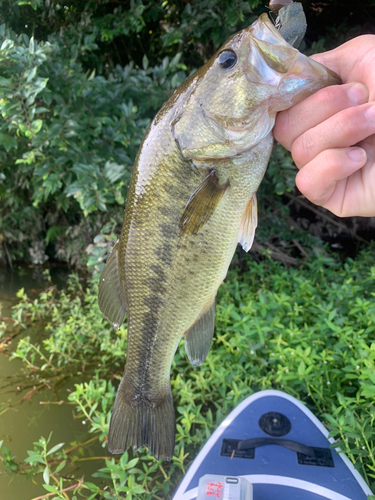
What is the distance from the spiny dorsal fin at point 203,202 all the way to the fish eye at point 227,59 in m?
0.29

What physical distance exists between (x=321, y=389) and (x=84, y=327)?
2.21m

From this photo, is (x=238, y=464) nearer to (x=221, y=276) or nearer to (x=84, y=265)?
(x=221, y=276)

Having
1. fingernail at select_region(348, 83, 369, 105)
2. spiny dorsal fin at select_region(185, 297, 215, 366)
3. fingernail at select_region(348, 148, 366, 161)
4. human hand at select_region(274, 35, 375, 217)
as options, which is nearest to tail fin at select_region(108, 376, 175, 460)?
spiny dorsal fin at select_region(185, 297, 215, 366)

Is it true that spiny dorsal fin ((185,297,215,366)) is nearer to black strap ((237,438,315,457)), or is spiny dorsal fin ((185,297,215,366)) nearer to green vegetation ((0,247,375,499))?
green vegetation ((0,247,375,499))

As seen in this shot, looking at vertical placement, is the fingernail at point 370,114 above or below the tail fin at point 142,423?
above

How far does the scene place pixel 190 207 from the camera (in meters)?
1.07

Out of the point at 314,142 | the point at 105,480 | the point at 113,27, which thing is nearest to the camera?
the point at 314,142

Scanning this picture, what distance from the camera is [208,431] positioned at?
2.00 m

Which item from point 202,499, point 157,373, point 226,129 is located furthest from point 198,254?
point 202,499

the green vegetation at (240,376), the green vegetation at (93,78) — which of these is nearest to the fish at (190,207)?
the green vegetation at (240,376)

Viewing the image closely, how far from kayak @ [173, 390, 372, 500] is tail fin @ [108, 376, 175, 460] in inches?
13.5

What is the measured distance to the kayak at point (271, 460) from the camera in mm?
1601

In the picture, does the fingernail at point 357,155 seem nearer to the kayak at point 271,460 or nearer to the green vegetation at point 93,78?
the kayak at point 271,460

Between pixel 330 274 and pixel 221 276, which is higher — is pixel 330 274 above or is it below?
below
